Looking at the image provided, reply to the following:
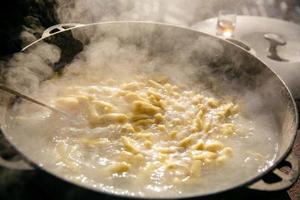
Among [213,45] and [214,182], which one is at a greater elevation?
[213,45]

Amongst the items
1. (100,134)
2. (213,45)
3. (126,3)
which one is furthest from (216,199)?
A: (126,3)

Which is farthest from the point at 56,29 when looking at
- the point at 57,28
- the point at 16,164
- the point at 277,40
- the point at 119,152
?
the point at 277,40

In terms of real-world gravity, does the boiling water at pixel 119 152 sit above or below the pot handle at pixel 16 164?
below

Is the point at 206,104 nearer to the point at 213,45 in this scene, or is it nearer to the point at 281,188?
the point at 213,45

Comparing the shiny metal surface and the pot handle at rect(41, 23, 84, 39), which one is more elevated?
the pot handle at rect(41, 23, 84, 39)

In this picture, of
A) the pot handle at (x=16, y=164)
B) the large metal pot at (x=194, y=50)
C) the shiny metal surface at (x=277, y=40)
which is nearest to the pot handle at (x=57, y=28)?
the large metal pot at (x=194, y=50)

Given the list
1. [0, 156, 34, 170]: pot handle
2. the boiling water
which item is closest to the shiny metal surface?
the boiling water

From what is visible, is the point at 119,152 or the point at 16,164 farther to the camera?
the point at 119,152

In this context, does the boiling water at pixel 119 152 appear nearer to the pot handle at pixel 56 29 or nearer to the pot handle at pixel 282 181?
the pot handle at pixel 282 181

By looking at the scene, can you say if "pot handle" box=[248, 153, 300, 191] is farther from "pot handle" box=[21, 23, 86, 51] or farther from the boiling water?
"pot handle" box=[21, 23, 86, 51]

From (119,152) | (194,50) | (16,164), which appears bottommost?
(119,152)

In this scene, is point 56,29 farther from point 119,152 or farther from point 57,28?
point 119,152
